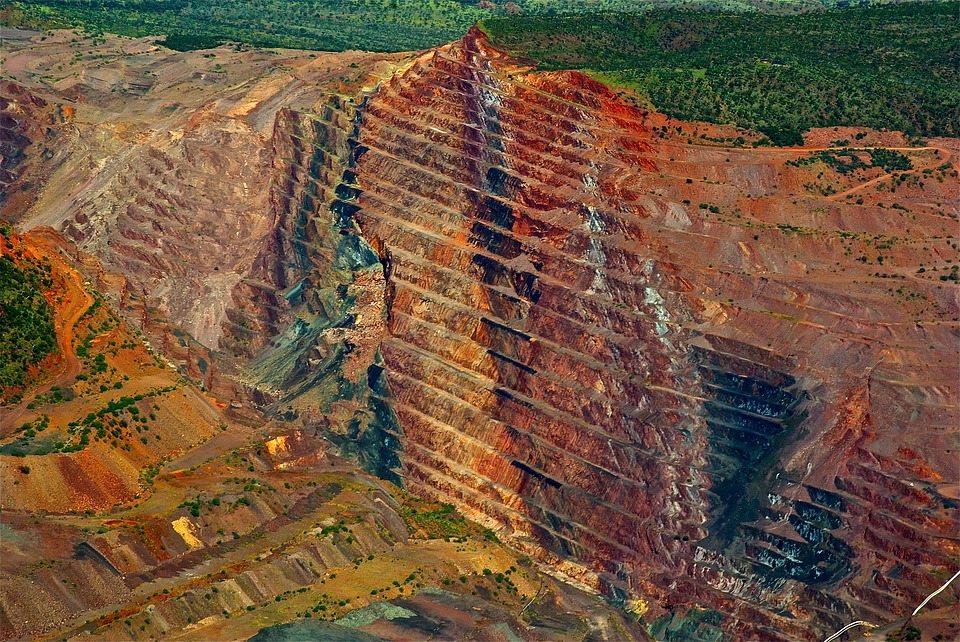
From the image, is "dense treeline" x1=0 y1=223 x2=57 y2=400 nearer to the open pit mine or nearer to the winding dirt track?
the winding dirt track

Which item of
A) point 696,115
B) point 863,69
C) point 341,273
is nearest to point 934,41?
point 863,69

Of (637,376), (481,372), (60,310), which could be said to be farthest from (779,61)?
(60,310)

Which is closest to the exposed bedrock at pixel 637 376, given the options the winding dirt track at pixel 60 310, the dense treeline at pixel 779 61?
the dense treeline at pixel 779 61

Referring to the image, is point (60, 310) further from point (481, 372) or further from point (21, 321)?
point (481, 372)

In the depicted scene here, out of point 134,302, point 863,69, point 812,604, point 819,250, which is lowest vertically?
point 812,604

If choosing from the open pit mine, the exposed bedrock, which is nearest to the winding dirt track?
the open pit mine

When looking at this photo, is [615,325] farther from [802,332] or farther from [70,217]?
[70,217]

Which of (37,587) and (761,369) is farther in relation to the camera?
(761,369)
